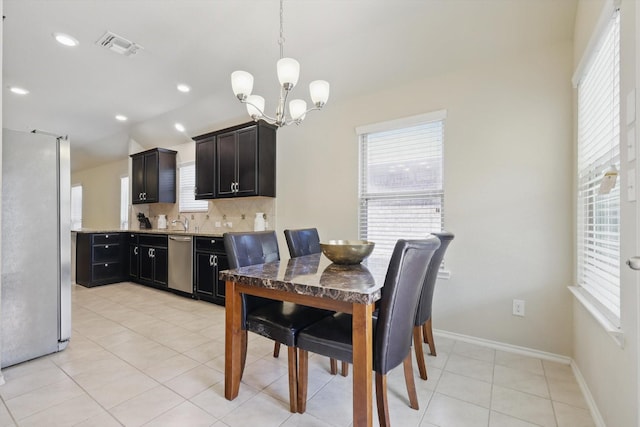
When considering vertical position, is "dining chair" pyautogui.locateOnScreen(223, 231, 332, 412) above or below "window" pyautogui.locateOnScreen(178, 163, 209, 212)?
below

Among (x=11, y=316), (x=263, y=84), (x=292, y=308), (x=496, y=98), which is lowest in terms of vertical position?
(x=11, y=316)

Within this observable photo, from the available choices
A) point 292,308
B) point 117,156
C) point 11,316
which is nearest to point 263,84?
point 292,308

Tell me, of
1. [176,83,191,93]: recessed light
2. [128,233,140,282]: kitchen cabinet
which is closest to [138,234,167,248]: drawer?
[128,233,140,282]: kitchen cabinet

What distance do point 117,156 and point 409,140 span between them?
253 inches

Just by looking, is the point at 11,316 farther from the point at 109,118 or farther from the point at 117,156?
the point at 117,156

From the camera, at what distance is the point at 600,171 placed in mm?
1725

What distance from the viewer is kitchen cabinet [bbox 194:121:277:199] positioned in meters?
3.77

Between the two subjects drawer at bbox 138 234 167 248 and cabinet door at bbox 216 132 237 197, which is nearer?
cabinet door at bbox 216 132 237 197

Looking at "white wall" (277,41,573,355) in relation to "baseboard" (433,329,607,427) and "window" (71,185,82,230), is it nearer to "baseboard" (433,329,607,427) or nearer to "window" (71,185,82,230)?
"baseboard" (433,329,607,427)

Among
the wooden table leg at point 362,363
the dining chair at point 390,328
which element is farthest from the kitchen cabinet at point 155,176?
the wooden table leg at point 362,363

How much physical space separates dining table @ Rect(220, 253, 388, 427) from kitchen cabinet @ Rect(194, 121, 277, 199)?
1957 mm

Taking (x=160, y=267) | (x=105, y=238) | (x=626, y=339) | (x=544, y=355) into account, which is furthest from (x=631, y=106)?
(x=105, y=238)

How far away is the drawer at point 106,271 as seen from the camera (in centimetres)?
472

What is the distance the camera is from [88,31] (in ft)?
9.25
